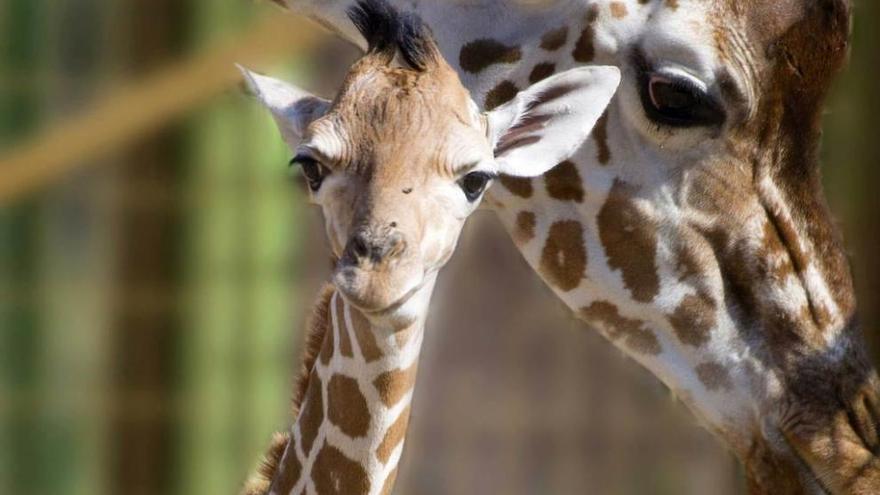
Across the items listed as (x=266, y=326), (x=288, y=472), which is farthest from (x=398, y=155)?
(x=266, y=326)

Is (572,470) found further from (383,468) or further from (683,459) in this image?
(383,468)

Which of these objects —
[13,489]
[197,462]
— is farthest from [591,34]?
[13,489]

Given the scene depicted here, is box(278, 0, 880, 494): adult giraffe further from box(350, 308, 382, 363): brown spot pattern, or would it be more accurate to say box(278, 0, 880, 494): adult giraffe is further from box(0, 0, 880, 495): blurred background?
box(0, 0, 880, 495): blurred background

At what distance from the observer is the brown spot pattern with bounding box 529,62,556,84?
2.81m

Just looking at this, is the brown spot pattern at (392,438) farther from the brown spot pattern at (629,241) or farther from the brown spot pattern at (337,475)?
the brown spot pattern at (629,241)

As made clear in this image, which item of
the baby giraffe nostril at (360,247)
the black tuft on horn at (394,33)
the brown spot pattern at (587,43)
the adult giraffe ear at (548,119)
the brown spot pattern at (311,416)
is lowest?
the brown spot pattern at (311,416)

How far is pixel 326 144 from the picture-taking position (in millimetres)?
2127

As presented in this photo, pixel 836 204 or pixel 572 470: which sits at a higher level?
pixel 836 204

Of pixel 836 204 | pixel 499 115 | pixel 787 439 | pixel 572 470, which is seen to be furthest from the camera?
pixel 572 470

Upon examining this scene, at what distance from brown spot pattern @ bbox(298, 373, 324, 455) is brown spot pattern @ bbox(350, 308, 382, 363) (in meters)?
0.19

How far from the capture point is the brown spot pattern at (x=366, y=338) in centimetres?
226

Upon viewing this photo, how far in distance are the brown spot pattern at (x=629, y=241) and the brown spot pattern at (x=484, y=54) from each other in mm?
273

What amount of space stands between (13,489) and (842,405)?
358 cm

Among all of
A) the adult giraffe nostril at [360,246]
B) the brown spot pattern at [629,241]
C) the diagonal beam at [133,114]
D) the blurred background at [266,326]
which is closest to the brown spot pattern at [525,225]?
the brown spot pattern at [629,241]
